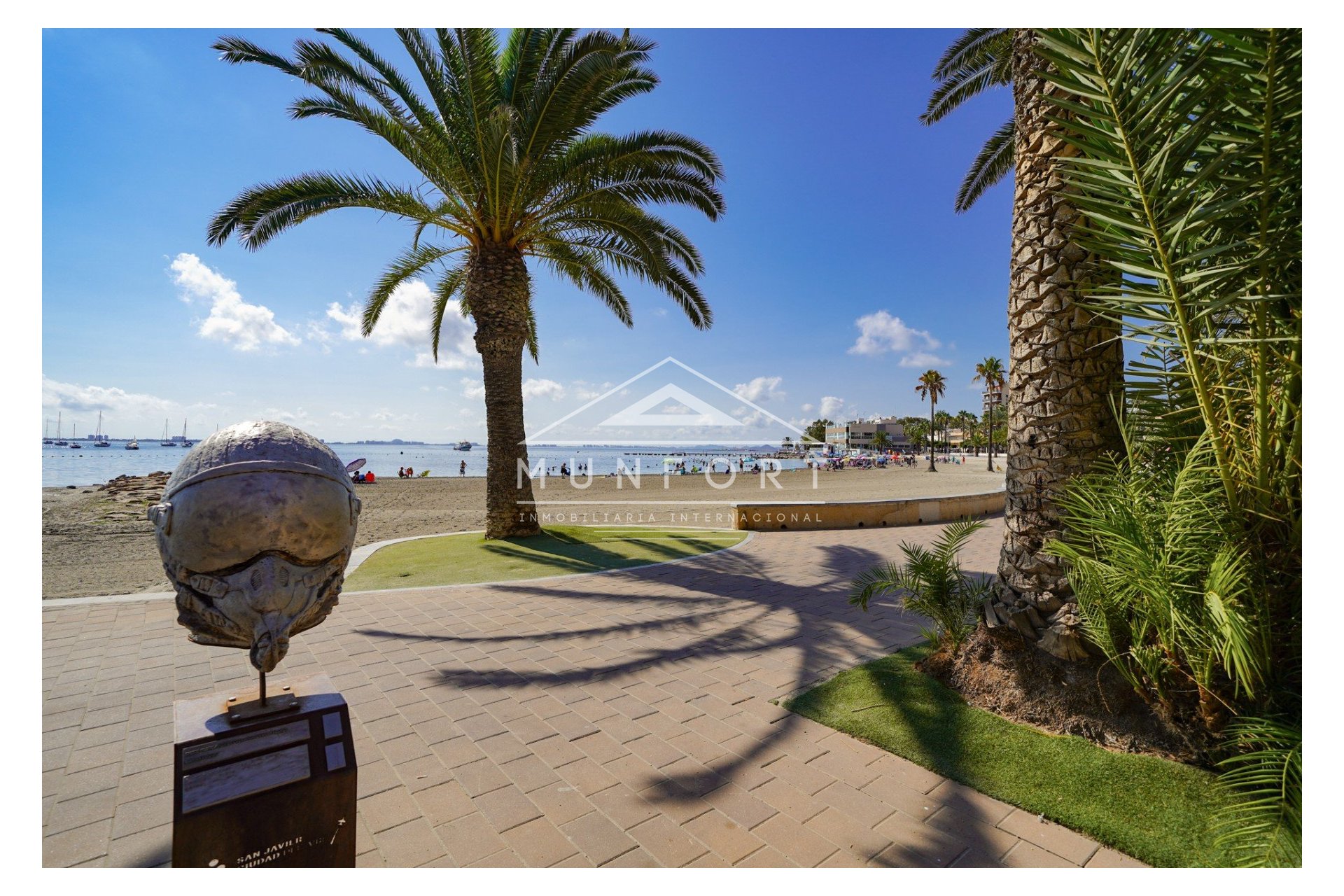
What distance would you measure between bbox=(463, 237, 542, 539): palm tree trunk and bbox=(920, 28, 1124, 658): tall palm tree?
329 inches

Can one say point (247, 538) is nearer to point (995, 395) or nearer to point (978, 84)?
point (978, 84)

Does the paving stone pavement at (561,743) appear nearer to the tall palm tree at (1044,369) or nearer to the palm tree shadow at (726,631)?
the palm tree shadow at (726,631)

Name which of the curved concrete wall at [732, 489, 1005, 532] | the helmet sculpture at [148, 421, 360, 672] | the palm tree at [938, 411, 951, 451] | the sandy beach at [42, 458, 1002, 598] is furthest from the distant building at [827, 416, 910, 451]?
the helmet sculpture at [148, 421, 360, 672]

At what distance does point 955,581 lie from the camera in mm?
4488

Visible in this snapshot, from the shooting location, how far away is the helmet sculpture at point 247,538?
6.23 feet

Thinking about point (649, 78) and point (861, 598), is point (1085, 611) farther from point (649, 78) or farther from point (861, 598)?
point (649, 78)

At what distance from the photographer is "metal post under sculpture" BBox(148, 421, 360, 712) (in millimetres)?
1897

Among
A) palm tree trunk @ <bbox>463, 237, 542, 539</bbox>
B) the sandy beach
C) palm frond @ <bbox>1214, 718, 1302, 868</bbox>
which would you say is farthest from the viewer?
palm tree trunk @ <bbox>463, 237, 542, 539</bbox>

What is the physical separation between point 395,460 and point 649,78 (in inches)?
3817

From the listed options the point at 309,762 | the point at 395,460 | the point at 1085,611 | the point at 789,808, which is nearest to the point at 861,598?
the point at 1085,611

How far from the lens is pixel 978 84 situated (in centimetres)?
1048

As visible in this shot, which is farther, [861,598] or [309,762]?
[861,598]

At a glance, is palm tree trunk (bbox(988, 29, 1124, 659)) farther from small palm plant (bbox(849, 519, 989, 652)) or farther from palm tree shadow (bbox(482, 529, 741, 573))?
palm tree shadow (bbox(482, 529, 741, 573))

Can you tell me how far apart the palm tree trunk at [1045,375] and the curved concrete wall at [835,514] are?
8.24 metres
